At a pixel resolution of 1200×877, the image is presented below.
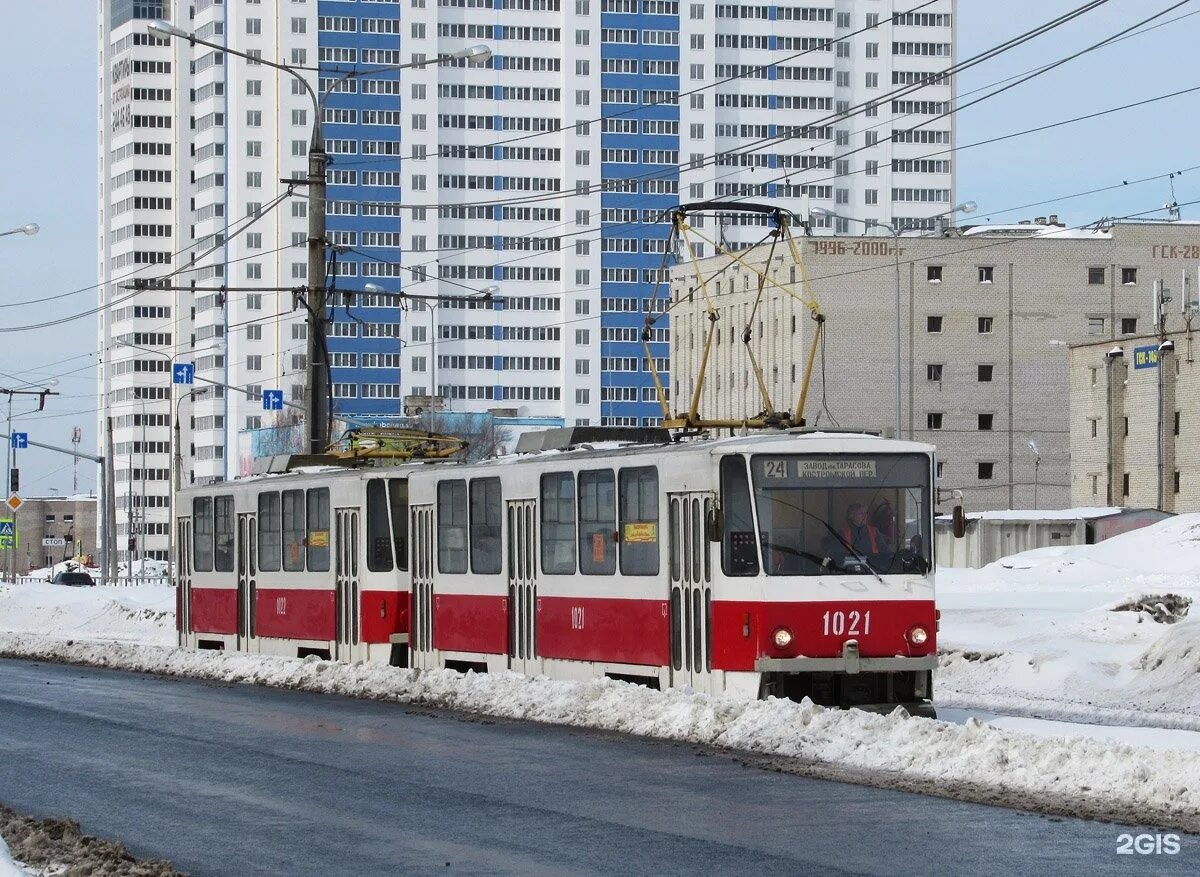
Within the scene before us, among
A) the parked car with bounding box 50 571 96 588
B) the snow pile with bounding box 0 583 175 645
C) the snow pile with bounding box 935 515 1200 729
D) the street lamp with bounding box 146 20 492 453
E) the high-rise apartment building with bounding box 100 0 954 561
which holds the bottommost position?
the parked car with bounding box 50 571 96 588

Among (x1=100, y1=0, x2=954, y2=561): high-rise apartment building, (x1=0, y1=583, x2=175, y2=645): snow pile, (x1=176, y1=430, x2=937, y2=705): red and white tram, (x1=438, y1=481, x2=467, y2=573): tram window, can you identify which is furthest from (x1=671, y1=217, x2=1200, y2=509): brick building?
(x1=438, y1=481, x2=467, y2=573): tram window

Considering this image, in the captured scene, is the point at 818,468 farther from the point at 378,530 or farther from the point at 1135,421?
the point at 1135,421

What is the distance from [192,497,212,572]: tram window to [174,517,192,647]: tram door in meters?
0.25

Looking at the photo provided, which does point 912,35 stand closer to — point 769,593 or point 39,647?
point 39,647

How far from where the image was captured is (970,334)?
4520 inches

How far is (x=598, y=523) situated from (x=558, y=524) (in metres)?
0.94

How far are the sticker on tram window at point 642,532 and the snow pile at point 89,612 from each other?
2486 centimetres

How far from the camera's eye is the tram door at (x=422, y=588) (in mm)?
25797

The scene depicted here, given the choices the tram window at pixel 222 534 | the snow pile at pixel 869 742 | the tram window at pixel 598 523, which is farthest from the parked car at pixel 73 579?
the tram window at pixel 598 523

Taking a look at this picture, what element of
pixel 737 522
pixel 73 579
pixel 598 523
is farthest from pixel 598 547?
pixel 73 579

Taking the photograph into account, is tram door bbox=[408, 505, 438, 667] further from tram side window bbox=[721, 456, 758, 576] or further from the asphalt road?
tram side window bbox=[721, 456, 758, 576]

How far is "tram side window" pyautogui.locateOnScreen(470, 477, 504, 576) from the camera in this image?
23906mm

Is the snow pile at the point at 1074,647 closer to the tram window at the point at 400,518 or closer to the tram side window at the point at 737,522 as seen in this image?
the tram side window at the point at 737,522

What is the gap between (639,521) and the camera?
815 inches
